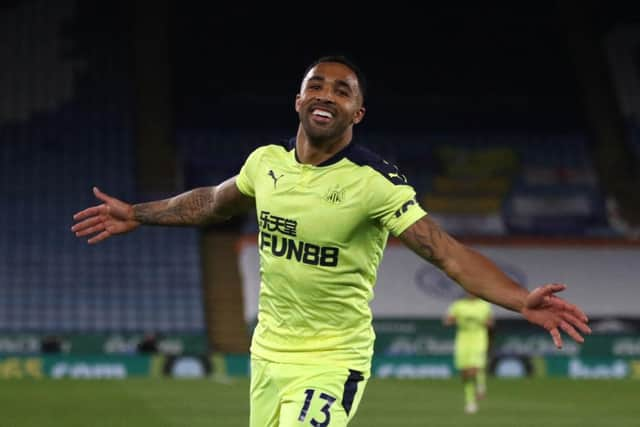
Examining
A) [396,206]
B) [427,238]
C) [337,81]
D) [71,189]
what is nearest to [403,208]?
[396,206]

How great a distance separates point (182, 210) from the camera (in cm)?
627

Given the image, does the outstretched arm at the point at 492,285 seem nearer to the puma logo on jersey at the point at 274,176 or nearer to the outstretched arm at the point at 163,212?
the puma logo on jersey at the point at 274,176

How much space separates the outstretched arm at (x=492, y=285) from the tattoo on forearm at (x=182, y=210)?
48.1 inches

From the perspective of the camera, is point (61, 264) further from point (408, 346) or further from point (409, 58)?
point (409, 58)

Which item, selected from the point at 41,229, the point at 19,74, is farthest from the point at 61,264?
the point at 19,74

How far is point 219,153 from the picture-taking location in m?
30.7

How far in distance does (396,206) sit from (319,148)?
45 cm

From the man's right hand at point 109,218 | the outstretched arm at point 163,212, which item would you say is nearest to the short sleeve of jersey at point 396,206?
the outstretched arm at point 163,212

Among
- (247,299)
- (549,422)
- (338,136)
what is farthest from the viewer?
(247,299)

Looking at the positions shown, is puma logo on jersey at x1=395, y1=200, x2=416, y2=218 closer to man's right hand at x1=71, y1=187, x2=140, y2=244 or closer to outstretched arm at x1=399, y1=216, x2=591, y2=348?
outstretched arm at x1=399, y1=216, x2=591, y2=348

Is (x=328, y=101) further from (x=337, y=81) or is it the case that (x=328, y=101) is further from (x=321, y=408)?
(x=321, y=408)

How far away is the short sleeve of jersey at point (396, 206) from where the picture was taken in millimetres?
5352

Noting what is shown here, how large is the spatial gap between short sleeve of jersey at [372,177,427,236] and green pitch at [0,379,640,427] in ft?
33.1

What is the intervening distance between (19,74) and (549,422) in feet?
63.5
